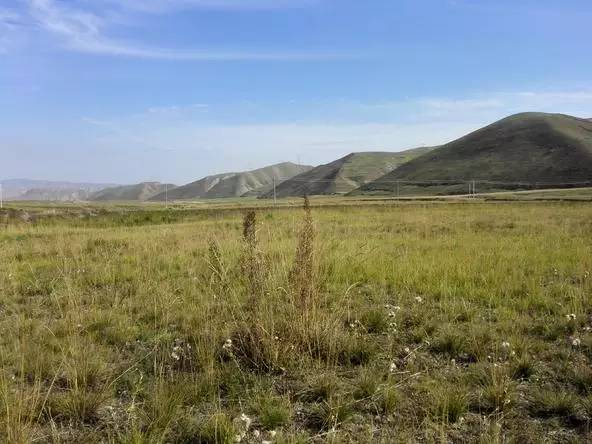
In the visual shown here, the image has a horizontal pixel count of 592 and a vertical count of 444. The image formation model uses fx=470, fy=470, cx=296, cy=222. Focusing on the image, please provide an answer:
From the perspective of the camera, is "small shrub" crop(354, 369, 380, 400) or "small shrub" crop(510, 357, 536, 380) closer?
"small shrub" crop(354, 369, 380, 400)

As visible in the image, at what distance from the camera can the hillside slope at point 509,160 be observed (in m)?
127

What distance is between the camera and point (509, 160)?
148 metres

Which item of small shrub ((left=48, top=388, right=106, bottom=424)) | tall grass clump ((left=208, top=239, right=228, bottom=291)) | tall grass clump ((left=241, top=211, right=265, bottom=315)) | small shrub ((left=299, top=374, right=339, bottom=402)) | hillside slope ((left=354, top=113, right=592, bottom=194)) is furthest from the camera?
hillside slope ((left=354, top=113, right=592, bottom=194))

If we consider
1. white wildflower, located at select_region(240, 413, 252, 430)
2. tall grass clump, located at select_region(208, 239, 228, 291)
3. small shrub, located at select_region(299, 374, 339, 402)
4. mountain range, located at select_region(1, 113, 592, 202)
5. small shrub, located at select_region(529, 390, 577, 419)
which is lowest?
small shrub, located at select_region(529, 390, 577, 419)

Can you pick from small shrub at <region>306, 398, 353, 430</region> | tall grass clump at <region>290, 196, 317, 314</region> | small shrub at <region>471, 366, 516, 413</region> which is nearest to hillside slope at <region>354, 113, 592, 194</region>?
tall grass clump at <region>290, 196, 317, 314</region>

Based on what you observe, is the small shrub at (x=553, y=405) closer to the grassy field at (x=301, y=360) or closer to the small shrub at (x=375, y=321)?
the grassy field at (x=301, y=360)

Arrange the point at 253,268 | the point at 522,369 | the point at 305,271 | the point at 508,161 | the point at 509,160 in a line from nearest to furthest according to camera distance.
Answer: the point at 522,369
the point at 305,271
the point at 253,268
the point at 508,161
the point at 509,160

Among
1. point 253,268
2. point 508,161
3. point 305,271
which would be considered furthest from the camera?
point 508,161

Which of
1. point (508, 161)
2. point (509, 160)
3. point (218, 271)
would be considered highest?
point (509, 160)

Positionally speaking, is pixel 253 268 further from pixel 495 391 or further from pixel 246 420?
pixel 495 391

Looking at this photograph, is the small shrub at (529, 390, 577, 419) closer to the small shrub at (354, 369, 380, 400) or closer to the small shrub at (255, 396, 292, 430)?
the small shrub at (354, 369, 380, 400)

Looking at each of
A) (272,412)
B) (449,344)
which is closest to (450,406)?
(272,412)

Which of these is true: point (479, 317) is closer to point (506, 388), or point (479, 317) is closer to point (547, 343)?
point (547, 343)

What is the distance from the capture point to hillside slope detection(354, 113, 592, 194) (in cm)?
12662
